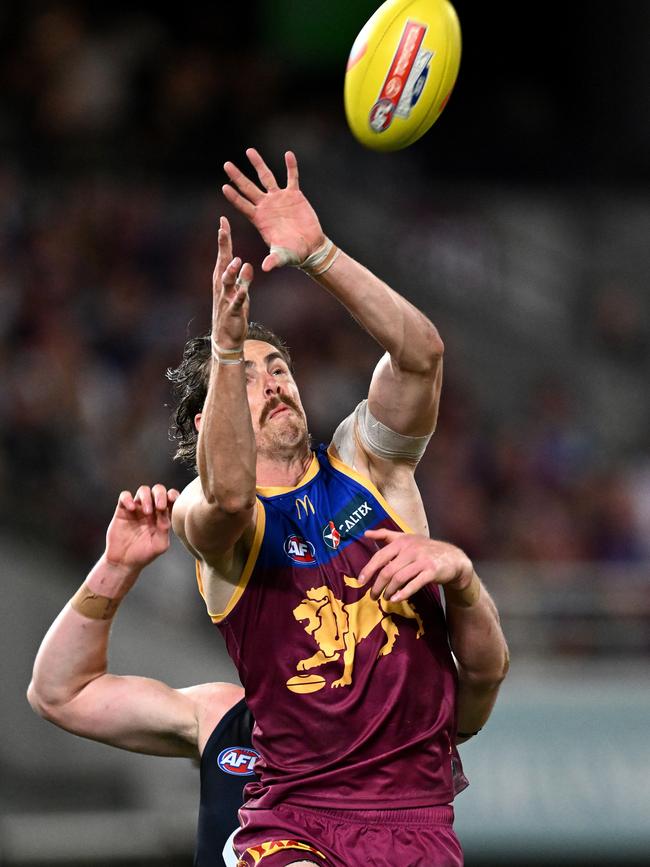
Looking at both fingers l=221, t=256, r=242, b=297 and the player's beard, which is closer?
fingers l=221, t=256, r=242, b=297

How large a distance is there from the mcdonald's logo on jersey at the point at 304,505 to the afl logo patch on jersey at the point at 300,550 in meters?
0.09

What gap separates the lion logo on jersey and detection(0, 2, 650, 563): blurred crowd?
195 inches

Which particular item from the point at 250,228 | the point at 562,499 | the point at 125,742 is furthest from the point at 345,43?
the point at 125,742

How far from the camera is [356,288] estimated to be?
154 inches

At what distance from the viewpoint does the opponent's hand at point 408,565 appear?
3.62 meters

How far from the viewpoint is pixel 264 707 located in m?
3.91

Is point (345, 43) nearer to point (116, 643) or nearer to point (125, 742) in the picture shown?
point (116, 643)

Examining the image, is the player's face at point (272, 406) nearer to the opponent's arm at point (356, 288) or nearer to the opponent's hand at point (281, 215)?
the opponent's arm at point (356, 288)

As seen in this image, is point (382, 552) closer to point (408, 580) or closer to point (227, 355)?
point (408, 580)

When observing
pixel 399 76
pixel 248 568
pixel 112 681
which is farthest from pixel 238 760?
pixel 399 76

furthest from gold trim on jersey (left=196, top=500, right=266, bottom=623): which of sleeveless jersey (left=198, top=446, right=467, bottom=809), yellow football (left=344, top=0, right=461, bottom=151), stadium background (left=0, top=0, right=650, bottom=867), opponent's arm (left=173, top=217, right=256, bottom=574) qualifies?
stadium background (left=0, top=0, right=650, bottom=867)

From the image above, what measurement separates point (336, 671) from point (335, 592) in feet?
0.70

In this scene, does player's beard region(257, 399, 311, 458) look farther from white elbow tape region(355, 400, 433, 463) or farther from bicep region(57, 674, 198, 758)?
bicep region(57, 674, 198, 758)

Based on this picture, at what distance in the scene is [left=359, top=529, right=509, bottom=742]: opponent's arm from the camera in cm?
363
